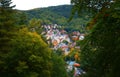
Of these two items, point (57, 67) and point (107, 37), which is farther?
point (57, 67)

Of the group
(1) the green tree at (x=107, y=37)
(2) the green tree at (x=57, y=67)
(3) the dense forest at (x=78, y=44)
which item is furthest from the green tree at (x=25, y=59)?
(1) the green tree at (x=107, y=37)

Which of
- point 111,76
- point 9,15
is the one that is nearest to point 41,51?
point 9,15

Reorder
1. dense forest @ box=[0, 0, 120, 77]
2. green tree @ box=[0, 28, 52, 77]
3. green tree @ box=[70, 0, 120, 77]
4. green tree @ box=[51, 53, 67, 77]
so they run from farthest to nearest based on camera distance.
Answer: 1. green tree @ box=[51, 53, 67, 77]
2. green tree @ box=[0, 28, 52, 77]
3. dense forest @ box=[0, 0, 120, 77]
4. green tree @ box=[70, 0, 120, 77]

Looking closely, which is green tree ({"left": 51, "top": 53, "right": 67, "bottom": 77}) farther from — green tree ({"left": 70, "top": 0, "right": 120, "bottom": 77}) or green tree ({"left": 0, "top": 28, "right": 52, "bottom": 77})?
green tree ({"left": 70, "top": 0, "right": 120, "bottom": 77})

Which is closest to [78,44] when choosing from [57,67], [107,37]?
[107,37]

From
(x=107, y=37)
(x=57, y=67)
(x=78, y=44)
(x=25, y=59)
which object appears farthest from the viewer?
(x=57, y=67)

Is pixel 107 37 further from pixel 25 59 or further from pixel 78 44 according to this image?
pixel 25 59

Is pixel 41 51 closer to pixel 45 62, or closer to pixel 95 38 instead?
pixel 45 62

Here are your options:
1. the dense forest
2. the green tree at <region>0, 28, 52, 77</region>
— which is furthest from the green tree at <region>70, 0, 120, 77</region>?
the green tree at <region>0, 28, 52, 77</region>

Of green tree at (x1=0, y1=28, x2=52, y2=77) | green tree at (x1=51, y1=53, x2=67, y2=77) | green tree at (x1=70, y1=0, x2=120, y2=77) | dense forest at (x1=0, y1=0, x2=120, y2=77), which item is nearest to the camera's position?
green tree at (x1=70, y1=0, x2=120, y2=77)

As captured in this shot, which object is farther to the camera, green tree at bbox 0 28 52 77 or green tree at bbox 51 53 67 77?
green tree at bbox 51 53 67 77

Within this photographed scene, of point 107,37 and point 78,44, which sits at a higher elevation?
point 107,37

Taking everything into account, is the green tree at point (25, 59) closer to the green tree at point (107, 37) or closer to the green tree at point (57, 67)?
the green tree at point (57, 67)
